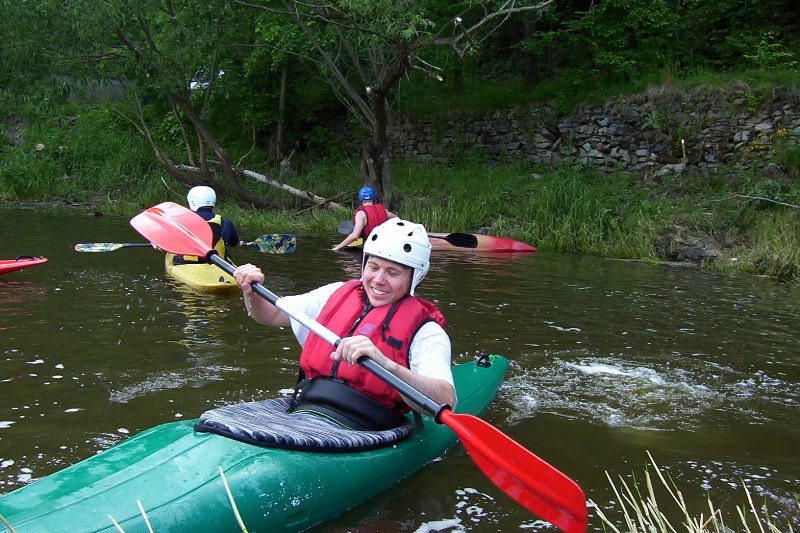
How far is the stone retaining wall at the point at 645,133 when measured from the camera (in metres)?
13.1

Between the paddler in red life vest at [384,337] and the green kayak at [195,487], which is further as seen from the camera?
the paddler in red life vest at [384,337]

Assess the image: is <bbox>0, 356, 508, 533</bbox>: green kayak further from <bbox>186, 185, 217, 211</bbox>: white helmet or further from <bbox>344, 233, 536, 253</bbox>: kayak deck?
<bbox>344, 233, 536, 253</bbox>: kayak deck

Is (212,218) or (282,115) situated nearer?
(212,218)

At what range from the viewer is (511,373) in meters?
5.27

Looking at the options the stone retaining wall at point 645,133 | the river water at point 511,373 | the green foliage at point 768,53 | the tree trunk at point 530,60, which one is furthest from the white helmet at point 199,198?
the green foliage at point 768,53

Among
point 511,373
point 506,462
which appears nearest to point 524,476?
point 506,462

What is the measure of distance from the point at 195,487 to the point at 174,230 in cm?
233

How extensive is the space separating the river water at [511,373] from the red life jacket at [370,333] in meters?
0.45

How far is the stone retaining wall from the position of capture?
13.1 metres

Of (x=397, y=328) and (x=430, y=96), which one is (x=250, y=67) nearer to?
(x=430, y=96)

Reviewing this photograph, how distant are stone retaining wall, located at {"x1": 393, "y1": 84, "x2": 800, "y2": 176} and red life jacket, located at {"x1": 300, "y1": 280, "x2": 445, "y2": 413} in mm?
10960

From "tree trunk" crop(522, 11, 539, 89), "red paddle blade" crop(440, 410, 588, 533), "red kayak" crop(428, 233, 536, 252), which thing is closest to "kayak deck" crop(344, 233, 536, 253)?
"red kayak" crop(428, 233, 536, 252)

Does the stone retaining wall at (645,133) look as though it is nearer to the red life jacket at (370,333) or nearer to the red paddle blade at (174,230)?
the red paddle blade at (174,230)

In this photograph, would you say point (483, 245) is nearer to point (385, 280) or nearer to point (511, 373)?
point (511, 373)
